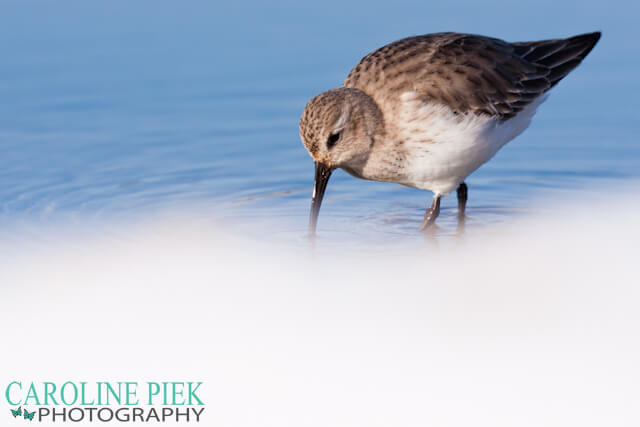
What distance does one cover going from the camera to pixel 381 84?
921 cm

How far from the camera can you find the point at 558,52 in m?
10.4

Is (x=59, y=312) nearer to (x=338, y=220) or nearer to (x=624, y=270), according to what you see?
(x=338, y=220)

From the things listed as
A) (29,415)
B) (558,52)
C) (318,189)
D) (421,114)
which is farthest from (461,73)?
(29,415)

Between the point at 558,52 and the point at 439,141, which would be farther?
the point at 558,52

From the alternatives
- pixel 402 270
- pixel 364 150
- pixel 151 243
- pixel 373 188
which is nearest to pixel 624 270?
pixel 402 270

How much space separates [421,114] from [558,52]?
212 cm

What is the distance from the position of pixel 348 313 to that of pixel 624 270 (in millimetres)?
2278

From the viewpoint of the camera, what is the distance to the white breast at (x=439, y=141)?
352 inches

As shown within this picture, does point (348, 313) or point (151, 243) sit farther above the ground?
point (151, 243)

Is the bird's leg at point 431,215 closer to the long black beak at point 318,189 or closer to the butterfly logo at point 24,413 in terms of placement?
the long black beak at point 318,189

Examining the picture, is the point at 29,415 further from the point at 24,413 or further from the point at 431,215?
the point at 431,215

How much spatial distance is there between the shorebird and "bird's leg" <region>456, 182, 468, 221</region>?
0.37 m

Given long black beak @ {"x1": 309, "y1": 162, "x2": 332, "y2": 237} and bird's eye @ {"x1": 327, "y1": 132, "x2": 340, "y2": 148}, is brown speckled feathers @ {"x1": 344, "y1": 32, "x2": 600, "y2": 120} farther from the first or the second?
long black beak @ {"x1": 309, "y1": 162, "x2": 332, "y2": 237}

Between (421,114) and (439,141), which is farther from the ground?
(421,114)
